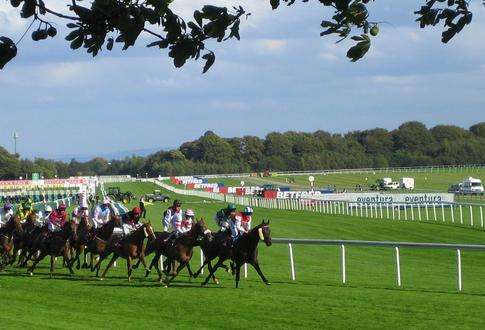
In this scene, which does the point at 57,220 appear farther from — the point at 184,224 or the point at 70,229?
the point at 184,224

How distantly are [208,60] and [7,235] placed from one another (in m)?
16.7

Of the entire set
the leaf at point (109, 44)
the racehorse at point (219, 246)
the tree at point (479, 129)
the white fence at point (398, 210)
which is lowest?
the white fence at point (398, 210)

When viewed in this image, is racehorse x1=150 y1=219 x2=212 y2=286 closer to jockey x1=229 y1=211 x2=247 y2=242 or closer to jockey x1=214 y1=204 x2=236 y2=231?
jockey x1=214 y1=204 x2=236 y2=231

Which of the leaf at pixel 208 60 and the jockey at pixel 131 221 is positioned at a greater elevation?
the leaf at pixel 208 60

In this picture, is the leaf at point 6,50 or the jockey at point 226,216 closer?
the leaf at point 6,50

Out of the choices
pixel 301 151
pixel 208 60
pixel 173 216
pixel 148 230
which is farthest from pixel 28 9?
pixel 301 151

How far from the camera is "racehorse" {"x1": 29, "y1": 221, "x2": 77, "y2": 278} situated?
18984mm

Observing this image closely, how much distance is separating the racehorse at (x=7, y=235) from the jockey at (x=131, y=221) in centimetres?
343

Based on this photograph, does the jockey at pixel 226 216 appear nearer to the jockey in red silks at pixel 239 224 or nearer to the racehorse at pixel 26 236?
the jockey in red silks at pixel 239 224

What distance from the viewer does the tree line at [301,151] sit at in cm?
12381

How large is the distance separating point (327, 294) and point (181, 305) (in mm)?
2255

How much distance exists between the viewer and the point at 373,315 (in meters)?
11.8

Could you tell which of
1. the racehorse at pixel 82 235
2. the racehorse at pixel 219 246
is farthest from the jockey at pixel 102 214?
the racehorse at pixel 219 246

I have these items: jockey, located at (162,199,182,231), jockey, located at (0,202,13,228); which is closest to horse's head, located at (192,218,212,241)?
jockey, located at (162,199,182,231)
